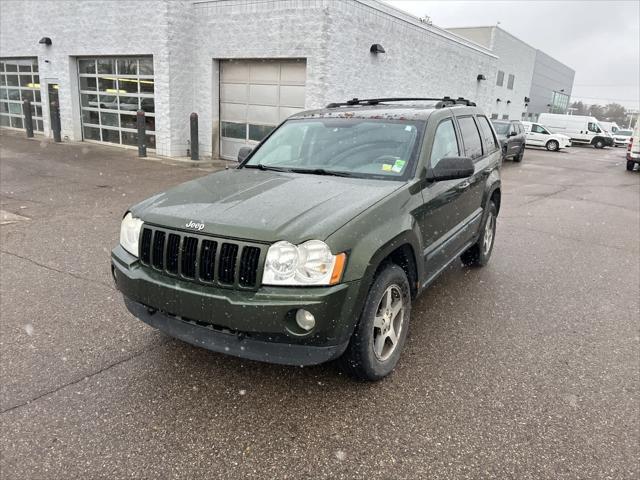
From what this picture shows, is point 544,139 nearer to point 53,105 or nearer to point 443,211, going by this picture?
point 53,105

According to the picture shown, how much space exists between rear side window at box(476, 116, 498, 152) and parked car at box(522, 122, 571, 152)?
25.8 m

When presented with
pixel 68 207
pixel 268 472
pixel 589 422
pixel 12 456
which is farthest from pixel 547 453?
pixel 68 207

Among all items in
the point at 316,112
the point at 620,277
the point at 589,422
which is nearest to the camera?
the point at 589,422

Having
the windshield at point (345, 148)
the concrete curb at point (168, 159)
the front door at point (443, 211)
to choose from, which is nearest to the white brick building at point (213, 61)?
the concrete curb at point (168, 159)

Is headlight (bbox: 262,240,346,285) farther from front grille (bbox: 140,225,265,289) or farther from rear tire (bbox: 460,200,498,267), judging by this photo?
rear tire (bbox: 460,200,498,267)

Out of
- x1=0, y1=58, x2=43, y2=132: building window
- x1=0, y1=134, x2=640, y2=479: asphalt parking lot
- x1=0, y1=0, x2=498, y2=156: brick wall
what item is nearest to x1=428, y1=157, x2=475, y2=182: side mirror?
x1=0, y1=134, x2=640, y2=479: asphalt parking lot

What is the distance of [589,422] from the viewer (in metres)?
2.88

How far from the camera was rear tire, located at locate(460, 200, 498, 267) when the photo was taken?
5465 millimetres

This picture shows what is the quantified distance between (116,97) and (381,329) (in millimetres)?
16224

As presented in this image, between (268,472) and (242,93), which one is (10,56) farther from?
(268,472)

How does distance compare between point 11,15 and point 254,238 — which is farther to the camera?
point 11,15

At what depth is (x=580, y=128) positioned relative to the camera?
121 feet

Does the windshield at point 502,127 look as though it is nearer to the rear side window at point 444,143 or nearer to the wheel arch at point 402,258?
the rear side window at point 444,143

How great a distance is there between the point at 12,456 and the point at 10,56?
2274cm
